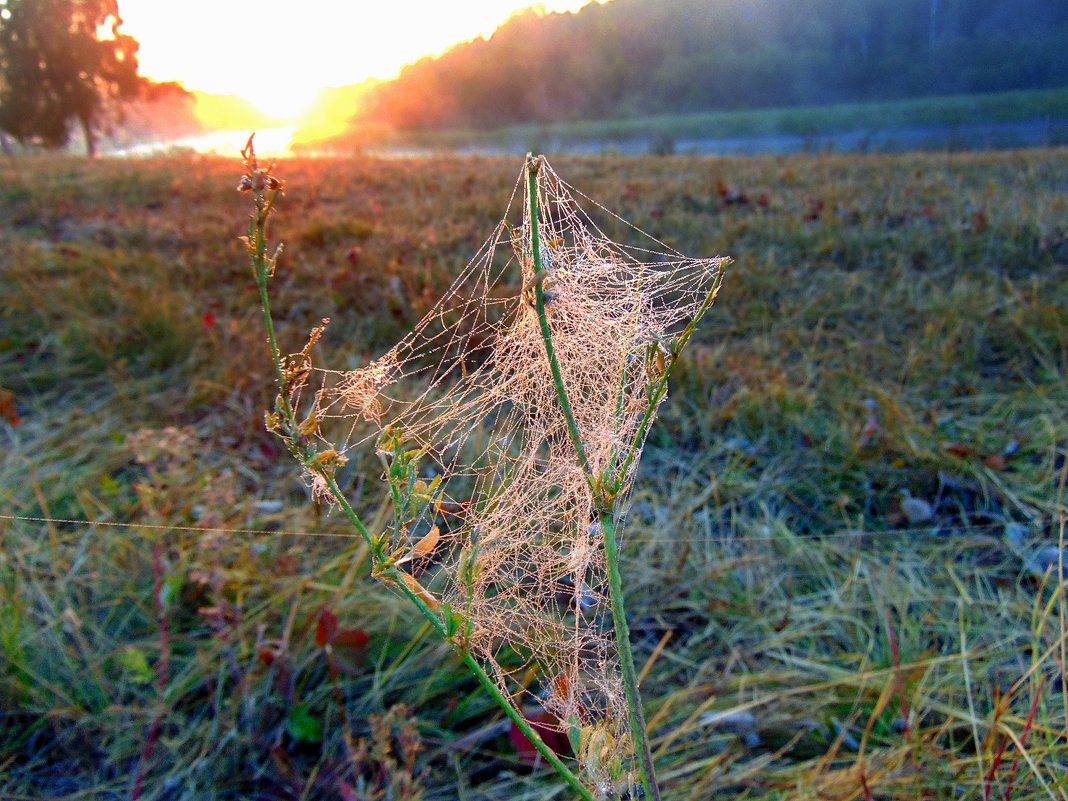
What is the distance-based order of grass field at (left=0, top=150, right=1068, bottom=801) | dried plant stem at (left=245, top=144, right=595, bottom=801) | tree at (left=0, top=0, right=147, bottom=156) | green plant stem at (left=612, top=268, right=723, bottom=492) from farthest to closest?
tree at (left=0, top=0, right=147, bottom=156)
grass field at (left=0, top=150, right=1068, bottom=801)
green plant stem at (left=612, top=268, right=723, bottom=492)
dried plant stem at (left=245, top=144, right=595, bottom=801)

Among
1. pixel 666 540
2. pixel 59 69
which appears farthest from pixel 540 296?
pixel 59 69

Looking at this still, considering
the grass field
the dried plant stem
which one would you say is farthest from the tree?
the dried plant stem

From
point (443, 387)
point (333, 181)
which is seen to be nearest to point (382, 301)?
point (443, 387)

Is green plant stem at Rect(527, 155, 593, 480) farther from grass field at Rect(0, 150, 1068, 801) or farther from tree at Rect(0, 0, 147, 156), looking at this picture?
tree at Rect(0, 0, 147, 156)

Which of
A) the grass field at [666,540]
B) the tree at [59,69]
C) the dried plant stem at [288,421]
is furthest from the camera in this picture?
the tree at [59,69]

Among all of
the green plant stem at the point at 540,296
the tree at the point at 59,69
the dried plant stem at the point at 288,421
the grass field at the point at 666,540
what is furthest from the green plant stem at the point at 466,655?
the tree at the point at 59,69

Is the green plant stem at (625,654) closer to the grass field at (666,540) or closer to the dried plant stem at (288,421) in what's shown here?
the dried plant stem at (288,421)

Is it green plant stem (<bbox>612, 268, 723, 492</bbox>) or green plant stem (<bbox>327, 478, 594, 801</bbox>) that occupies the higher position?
green plant stem (<bbox>612, 268, 723, 492</bbox>)
